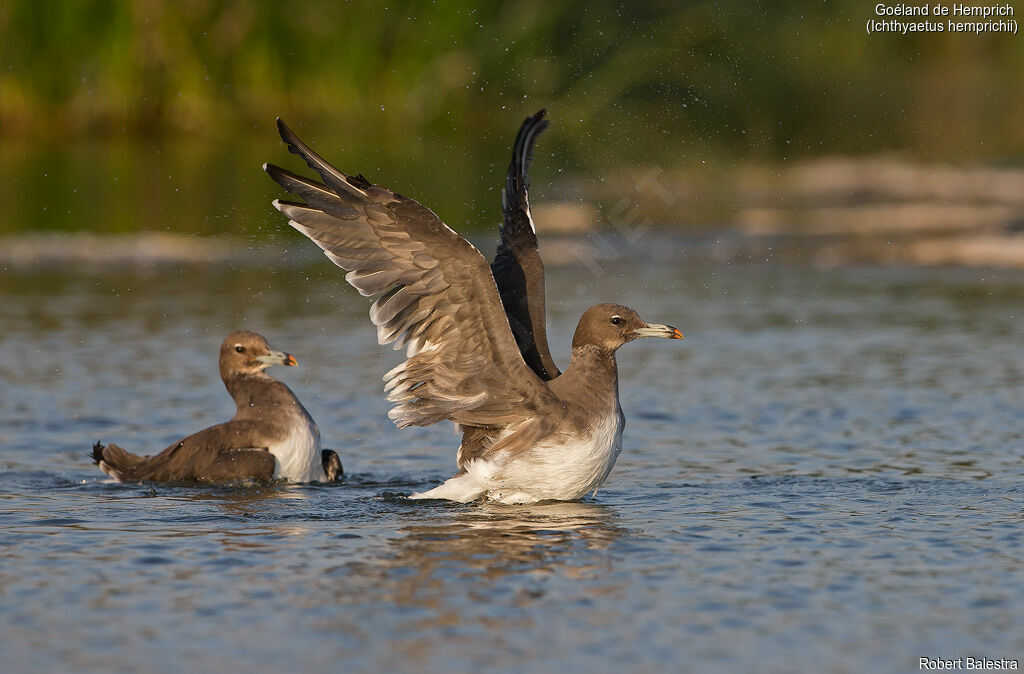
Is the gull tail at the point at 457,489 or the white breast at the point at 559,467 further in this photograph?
the gull tail at the point at 457,489

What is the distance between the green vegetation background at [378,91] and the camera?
22.6 m

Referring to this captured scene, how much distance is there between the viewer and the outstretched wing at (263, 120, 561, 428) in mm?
7977

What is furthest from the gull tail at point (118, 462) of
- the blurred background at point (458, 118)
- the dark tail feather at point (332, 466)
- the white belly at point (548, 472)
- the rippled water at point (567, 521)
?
the blurred background at point (458, 118)

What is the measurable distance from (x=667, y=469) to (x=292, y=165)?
42.3 feet

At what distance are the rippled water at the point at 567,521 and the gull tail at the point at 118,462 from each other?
0.13m

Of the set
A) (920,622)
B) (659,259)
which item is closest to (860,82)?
(659,259)

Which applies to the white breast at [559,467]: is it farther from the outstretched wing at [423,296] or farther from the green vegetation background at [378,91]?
the green vegetation background at [378,91]

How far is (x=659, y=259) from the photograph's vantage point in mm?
19203

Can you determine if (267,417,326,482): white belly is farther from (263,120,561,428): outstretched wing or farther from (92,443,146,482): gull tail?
(263,120,561,428): outstretched wing

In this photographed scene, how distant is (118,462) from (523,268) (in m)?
2.72

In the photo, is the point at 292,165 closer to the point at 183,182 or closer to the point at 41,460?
the point at 183,182

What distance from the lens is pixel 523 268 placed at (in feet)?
31.0

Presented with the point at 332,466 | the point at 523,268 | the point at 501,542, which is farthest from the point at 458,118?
the point at 501,542

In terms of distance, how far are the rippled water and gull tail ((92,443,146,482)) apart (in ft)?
0.43
